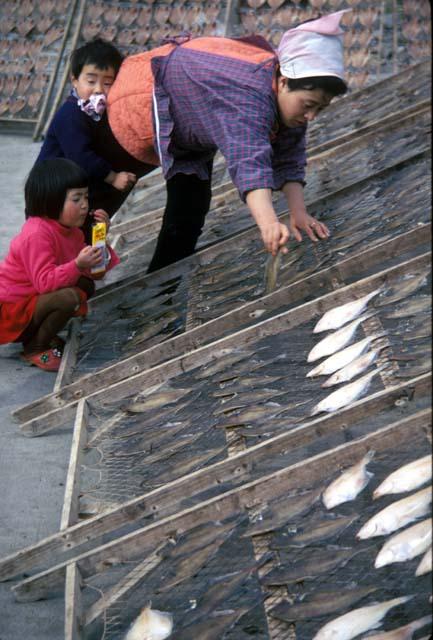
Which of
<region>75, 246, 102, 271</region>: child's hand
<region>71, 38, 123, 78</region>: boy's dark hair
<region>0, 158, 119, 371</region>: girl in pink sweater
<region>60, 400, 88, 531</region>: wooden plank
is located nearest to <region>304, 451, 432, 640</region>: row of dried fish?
<region>60, 400, 88, 531</region>: wooden plank

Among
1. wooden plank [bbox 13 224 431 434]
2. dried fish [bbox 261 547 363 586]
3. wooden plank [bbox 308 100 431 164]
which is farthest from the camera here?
wooden plank [bbox 308 100 431 164]

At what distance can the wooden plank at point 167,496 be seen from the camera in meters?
2.83

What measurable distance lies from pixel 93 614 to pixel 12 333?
180cm

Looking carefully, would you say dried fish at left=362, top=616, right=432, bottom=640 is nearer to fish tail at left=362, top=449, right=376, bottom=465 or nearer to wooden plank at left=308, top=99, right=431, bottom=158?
fish tail at left=362, top=449, right=376, bottom=465

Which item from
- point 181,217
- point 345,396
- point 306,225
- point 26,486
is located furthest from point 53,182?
point 345,396

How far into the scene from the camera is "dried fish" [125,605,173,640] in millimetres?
2635

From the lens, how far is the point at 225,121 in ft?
11.6

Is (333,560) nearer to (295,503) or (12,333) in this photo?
(295,503)

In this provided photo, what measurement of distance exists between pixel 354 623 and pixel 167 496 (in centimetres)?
74

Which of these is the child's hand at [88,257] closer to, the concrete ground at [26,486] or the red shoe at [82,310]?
the red shoe at [82,310]

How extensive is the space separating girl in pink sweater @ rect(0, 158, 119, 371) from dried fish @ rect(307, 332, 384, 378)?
112 centimetres

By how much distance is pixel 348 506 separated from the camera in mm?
3115

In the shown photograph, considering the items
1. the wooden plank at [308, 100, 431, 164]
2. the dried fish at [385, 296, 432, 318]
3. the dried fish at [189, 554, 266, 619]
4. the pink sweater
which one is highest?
the wooden plank at [308, 100, 431, 164]

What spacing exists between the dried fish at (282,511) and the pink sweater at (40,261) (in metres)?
1.72
